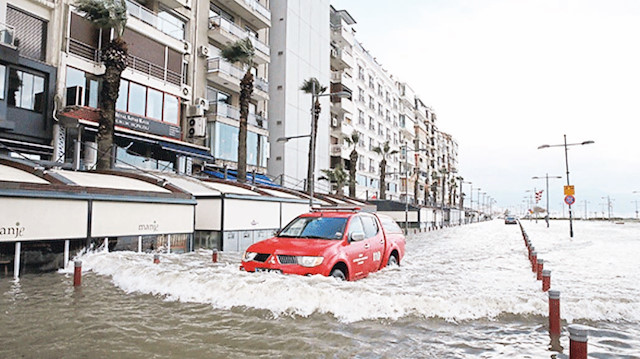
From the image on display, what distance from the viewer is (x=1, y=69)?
1777cm

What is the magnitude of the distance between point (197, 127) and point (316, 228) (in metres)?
19.6


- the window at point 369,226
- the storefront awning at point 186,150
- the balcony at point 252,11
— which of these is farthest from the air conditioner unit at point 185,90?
the window at point 369,226

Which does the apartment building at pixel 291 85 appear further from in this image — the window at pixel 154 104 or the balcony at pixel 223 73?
the window at pixel 154 104

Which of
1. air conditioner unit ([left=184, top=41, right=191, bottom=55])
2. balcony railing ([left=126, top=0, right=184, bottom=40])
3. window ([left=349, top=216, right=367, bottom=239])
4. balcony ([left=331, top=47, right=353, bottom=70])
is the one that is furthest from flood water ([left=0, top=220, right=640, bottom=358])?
balcony ([left=331, top=47, right=353, bottom=70])

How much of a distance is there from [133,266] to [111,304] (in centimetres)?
326

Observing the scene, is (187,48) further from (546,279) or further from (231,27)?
(546,279)

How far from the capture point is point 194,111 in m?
28.7

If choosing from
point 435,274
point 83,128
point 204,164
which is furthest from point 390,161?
point 435,274

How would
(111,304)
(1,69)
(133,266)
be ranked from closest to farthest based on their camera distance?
1. (111,304)
2. (133,266)
3. (1,69)

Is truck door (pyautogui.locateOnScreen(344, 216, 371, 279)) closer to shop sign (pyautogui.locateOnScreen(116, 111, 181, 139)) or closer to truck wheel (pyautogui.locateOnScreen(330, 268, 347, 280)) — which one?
truck wheel (pyautogui.locateOnScreen(330, 268, 347, 280))

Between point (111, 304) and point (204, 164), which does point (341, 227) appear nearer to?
point (111, 304)

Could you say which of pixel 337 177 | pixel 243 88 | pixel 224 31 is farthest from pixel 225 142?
pixel 337 177

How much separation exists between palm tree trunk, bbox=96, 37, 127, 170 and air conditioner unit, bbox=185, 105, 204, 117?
900 cm

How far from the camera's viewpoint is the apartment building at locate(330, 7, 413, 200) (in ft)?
171
